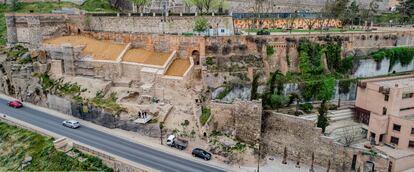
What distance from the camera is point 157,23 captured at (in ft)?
204

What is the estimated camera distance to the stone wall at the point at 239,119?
4556 cm

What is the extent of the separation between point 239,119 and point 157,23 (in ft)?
80.5

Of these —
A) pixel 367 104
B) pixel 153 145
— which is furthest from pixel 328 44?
pixel 153 145

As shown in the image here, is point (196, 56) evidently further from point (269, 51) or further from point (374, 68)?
point (374, 68)

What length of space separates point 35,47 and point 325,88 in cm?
4635

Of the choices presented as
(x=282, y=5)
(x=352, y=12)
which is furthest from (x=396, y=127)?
(x=282, y=5)

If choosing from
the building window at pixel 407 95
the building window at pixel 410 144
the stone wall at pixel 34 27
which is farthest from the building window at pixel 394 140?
the stone wall at pixel 34 27

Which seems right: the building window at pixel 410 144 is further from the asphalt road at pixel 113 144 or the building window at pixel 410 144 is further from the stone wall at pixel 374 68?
the asphalt road at pixel 113 144

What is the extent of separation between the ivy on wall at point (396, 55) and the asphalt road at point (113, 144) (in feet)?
114

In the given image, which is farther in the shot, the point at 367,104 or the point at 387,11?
the point at 387,11

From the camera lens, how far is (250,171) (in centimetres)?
4178

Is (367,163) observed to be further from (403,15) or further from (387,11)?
(387,11)

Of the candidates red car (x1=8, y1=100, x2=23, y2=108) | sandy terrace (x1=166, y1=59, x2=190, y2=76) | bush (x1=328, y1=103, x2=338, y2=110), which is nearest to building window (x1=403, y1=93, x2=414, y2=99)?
bush (x1=328, y1=103, x2=338, y2=110)

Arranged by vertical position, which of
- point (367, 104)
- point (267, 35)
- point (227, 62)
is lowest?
point (367, 104)
